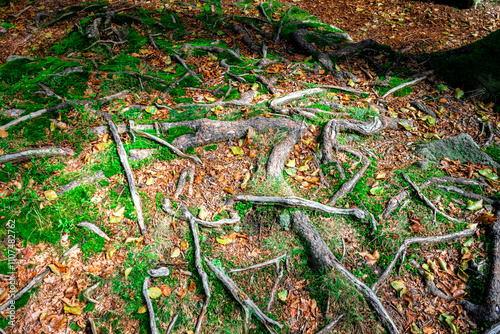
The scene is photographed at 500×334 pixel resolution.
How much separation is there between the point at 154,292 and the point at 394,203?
135 inches

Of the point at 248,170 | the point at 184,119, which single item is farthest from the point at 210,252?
the point at 184,119

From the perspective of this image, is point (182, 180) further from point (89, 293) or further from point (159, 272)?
point (89, 293)

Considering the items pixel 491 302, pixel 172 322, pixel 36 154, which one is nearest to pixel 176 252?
pixel 172 322

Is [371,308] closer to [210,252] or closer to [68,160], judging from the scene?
[210,252]

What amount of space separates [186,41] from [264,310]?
6479 mm

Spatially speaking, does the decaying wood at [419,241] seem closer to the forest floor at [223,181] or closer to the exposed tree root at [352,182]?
the forest floor at [223,181]

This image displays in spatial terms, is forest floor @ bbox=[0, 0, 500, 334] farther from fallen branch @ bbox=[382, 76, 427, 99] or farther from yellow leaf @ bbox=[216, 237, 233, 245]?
fallen branch @ bbox=[382, 76, 427, 99]

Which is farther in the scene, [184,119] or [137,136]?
[184,119]

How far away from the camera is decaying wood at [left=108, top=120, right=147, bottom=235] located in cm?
366

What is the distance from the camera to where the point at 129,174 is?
3988 millimetres

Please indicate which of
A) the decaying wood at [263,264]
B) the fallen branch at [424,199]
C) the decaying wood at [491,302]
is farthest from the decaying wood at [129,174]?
the decaying wood at [491,302]

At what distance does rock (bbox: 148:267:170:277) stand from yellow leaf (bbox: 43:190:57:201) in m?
1.69

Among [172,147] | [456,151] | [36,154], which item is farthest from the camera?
[456,151]

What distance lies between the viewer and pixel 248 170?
433 centimetres
